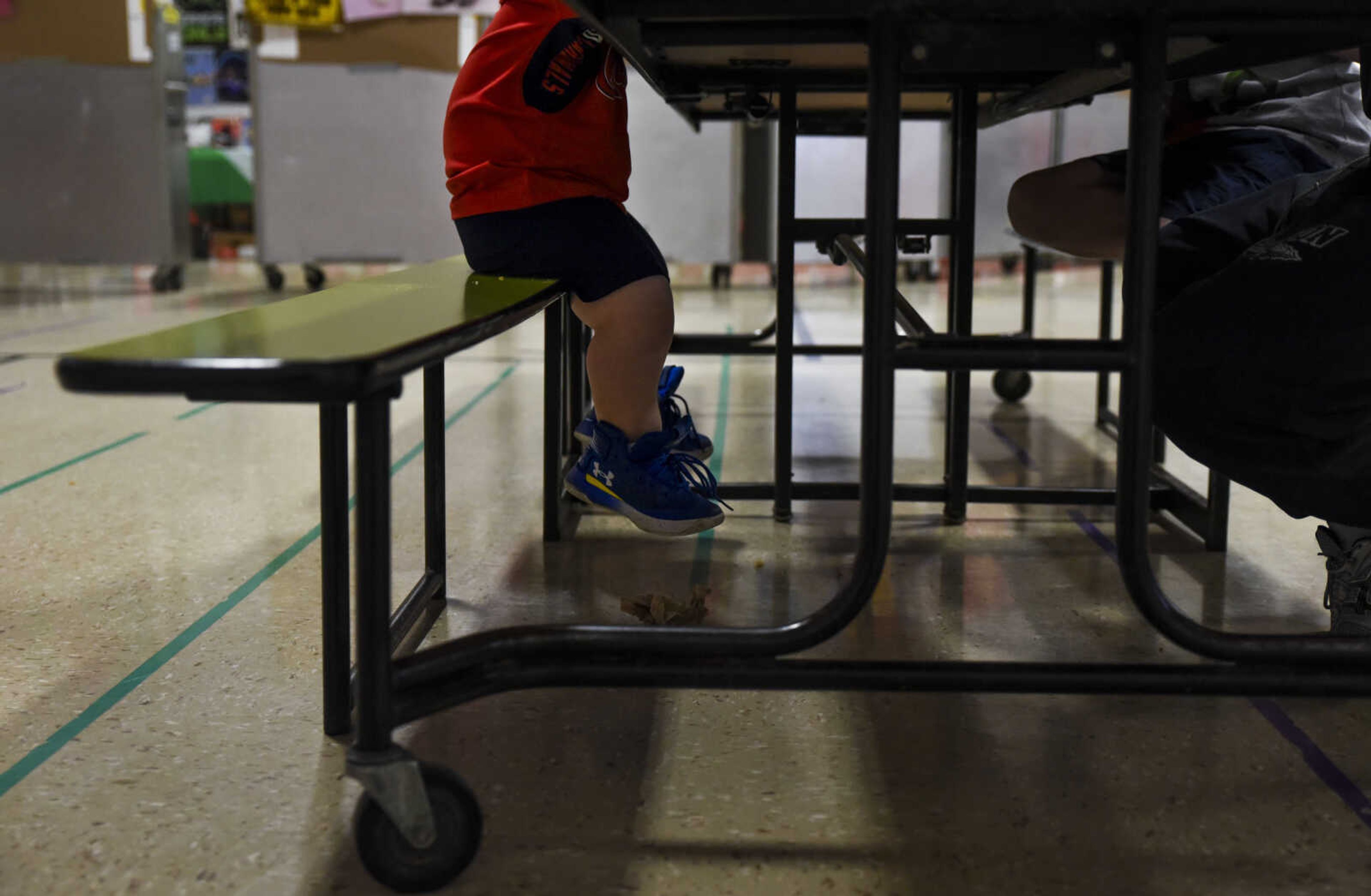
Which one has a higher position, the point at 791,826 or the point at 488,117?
the point at 488,117

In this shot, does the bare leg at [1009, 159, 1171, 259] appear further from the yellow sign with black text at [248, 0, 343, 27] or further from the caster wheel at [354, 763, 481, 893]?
the yellow sign with black text at [248, 0, 343, 27]

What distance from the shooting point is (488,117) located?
4.18ft

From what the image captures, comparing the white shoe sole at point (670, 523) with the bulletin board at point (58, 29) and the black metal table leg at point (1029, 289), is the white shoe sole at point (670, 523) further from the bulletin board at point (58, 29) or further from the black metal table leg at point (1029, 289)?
the bulletin board at point (58, 29)

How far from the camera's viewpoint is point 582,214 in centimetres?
129

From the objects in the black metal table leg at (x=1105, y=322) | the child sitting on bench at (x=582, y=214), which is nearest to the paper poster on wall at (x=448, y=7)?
the black metal table leg at (x=1105, y=322)

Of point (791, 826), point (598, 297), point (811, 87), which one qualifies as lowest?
point (791, 826)

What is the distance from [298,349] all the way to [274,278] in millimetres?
5057

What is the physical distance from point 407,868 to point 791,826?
267 millimetres

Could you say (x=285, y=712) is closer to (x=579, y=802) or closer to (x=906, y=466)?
(x=579, y=802)

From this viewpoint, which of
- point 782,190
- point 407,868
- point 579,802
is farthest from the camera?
point 782,190

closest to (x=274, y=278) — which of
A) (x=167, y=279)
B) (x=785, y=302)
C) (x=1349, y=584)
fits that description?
(x=167, y=279)

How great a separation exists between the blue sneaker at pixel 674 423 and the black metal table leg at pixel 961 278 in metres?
0.34

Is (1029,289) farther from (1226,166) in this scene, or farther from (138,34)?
(138,34)

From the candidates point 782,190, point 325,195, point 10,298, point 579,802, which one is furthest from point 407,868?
point 10,298
